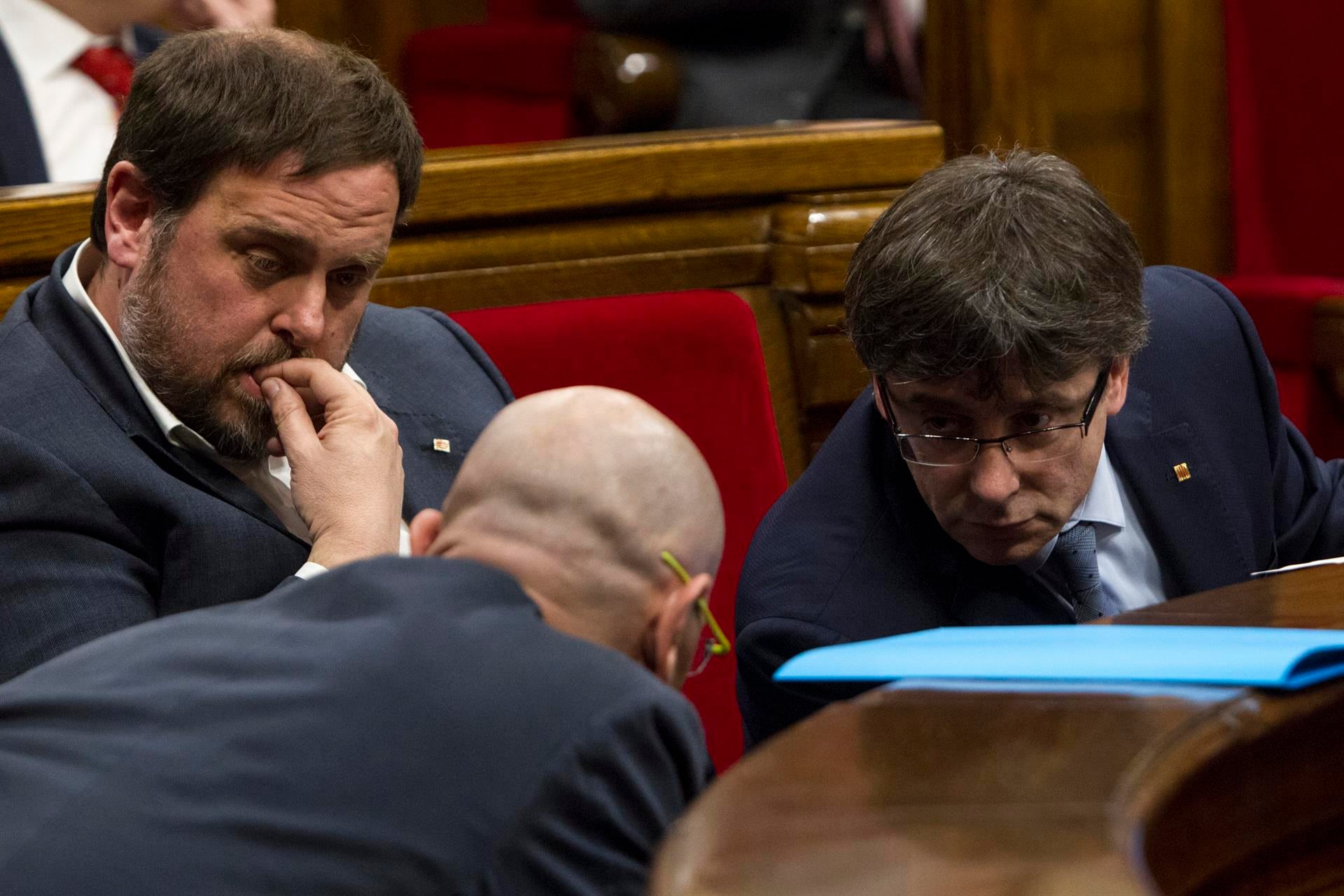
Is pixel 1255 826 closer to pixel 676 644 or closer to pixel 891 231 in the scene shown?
pixel 676 644

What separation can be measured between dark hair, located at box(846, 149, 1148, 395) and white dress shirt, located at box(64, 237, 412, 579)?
1.95 ft

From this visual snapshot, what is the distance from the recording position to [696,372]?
2.30 meters

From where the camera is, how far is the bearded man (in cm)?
170

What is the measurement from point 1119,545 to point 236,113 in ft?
3.68

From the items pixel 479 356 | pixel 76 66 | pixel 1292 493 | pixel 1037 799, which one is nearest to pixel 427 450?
pixel 479 356

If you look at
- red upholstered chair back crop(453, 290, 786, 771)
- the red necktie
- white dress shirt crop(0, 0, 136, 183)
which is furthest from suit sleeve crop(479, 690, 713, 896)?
the red necktie

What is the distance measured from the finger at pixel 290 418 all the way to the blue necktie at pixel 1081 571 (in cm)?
84

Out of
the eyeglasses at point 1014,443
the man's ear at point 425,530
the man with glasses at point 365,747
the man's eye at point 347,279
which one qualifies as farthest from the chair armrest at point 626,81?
the man with glasses at point 365,747

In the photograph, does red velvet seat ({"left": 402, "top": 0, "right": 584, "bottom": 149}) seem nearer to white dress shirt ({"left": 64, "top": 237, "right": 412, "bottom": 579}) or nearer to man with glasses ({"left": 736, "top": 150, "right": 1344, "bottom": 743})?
white dress shirt ({"left": 64, "top": 237, "right": 412, "bottom": 579})

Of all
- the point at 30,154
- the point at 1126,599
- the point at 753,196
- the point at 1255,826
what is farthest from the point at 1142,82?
the point at 1255,826

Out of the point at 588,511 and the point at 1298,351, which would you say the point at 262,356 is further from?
the point at 1298,351

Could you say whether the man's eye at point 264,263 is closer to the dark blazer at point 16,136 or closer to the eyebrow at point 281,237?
the eyebrow at point 281,237

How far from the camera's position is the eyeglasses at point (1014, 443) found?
1.75 m

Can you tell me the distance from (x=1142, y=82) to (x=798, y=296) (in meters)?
1.19
